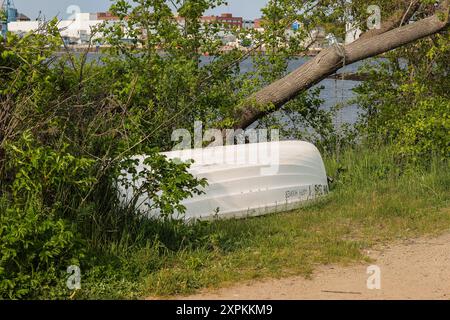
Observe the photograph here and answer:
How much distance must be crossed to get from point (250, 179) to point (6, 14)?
2.85 meters

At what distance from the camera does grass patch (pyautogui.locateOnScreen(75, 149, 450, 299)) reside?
6.06 m

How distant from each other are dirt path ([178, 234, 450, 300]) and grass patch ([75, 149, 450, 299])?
6.8 inches

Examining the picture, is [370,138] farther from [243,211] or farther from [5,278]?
[5,278]

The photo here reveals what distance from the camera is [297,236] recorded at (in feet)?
24.8

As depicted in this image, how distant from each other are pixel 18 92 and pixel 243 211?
104 inches

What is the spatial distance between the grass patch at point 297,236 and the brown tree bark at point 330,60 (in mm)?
1186

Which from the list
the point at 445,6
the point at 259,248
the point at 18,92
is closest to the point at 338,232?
the point at 259,248

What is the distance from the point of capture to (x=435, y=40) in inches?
468
